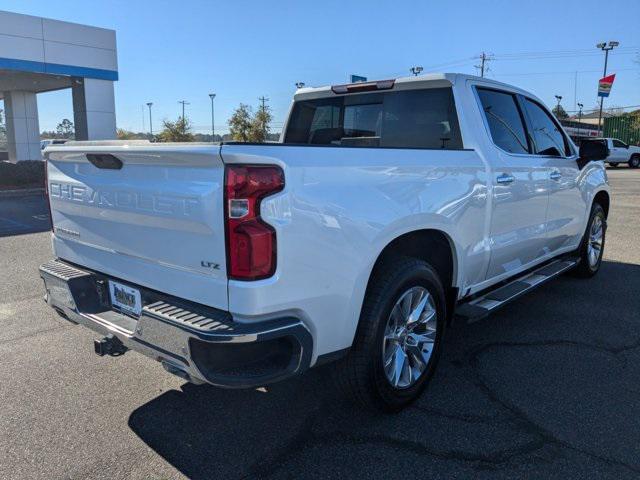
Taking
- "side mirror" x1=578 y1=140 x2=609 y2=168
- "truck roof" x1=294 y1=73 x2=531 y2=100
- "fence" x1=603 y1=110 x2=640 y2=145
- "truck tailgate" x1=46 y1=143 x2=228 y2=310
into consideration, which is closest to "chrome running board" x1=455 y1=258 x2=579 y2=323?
"side mirror" x1=578 y1=140 x2=609 y2=168

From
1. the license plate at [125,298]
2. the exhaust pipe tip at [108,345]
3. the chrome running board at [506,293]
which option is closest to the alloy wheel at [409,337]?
the chrome running board at [506,293]

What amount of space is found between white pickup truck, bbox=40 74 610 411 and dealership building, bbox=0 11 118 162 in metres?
17.3

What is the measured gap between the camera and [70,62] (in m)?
18.8

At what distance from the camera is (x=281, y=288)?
2.39 meters

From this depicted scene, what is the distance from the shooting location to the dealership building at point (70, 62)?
17.6 m

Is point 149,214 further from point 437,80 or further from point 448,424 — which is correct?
point 437,80

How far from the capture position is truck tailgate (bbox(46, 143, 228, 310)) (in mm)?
2398

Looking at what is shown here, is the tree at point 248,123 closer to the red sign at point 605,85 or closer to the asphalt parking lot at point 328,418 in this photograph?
the red sign at point 605,85

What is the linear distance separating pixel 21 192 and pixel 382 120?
48.3 feet

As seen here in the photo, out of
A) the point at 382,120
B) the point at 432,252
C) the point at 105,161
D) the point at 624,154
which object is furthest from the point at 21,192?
the point at 624,154

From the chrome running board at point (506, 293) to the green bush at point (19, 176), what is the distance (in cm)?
1627

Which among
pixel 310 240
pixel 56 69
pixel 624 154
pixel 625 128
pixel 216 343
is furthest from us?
pixel 625 128

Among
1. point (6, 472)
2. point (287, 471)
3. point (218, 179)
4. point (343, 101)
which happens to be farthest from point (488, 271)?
point (6, 472)

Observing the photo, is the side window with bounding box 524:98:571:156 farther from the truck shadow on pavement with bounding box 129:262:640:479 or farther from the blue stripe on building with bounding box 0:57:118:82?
the blue stripe on building with bounding box 0:57:118:82
